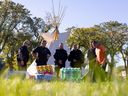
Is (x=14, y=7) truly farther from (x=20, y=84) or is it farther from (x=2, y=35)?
(x=20, y=84)

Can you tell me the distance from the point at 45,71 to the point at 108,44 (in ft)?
170

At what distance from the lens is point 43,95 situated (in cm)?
109

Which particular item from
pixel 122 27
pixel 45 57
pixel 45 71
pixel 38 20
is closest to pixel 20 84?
pixel 45 71

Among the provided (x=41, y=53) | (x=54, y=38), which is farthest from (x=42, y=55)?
(x=54, y=38)

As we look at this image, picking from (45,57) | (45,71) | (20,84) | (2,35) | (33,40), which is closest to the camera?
(20,84)

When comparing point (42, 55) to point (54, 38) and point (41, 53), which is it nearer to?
point (41, 53)

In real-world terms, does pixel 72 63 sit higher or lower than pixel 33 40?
lower

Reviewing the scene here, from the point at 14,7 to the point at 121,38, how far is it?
17.8 meters

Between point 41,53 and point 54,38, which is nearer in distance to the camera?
point 41,53

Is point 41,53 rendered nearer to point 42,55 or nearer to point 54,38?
point 42,55

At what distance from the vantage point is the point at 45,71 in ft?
39.1

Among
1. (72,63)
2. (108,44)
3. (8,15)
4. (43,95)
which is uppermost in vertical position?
→ (8,15)

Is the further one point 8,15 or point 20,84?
point 8,15

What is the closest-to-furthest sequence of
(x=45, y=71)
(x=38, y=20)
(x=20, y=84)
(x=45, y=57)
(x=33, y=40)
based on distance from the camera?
(x=20, y=84) → (x=45, y=71) → (x=45, y=57) → (x=33, y=40) → (x=38, y=20)
